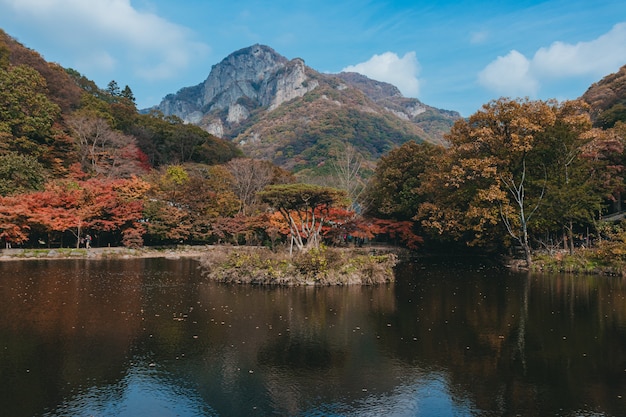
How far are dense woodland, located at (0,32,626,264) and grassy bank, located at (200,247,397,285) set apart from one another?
162 inches

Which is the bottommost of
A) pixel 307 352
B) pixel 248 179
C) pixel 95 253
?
pixel 307 352

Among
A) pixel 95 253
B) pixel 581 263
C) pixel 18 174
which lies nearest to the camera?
pixel 581 263

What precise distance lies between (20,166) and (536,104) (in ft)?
125

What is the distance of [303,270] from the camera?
1917 centimetres

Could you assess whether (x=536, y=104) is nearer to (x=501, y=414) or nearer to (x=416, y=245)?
(x=416, y=245)

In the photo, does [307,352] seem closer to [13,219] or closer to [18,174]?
[13,219]

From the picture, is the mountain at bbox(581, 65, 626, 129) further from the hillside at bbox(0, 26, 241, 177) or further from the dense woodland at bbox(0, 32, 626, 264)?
the hillside at bbox(0, 26, 241, 177)

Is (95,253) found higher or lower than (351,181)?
lower

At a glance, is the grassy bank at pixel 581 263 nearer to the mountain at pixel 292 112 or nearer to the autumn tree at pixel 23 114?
the autumn tree at pixel 23 114

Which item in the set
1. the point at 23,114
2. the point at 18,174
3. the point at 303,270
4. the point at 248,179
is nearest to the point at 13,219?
the point at 18,174

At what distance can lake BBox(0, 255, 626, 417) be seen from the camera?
6.76m

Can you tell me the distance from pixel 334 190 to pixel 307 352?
14580mm

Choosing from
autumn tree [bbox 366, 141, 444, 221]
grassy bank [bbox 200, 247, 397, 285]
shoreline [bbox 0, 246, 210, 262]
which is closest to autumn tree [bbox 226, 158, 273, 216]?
shoreline [bbox 0, 246, 210, 262]

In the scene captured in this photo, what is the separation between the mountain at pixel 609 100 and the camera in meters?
39.9
